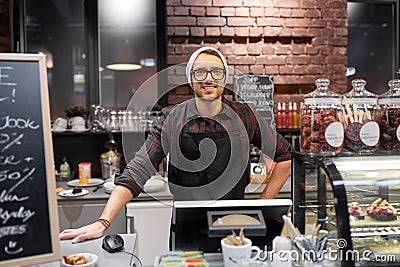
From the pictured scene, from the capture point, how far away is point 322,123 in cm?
145

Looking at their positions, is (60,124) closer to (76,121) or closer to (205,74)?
(76,121)

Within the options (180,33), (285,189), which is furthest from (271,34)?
(285,189)

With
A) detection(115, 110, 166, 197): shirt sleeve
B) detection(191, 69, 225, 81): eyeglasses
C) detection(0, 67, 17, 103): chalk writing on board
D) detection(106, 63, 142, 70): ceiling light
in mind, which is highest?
detection(106, 63, 142, 70): ceiling light

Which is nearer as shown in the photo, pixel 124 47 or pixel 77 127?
pixel 77 127

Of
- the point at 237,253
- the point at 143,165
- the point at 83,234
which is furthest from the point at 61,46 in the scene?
the point at 237,253

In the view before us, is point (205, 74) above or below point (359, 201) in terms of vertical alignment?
above

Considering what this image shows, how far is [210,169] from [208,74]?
0.51m

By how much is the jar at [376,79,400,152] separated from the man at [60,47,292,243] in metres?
0.67

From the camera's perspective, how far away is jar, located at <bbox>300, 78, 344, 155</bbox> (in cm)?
143

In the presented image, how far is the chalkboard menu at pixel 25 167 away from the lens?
3.71 ft

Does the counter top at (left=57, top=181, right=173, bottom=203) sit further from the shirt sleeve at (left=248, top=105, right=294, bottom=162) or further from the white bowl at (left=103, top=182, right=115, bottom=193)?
A: the shirt sleeve at (left=248, top=105, right=294, bottom=162)

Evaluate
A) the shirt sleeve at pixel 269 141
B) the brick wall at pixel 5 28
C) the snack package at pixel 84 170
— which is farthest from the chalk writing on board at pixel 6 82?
the brick wall at pixel 5 28

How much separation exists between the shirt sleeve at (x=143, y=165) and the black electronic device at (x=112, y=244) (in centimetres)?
28

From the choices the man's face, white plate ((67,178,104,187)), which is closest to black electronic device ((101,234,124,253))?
the man's face
